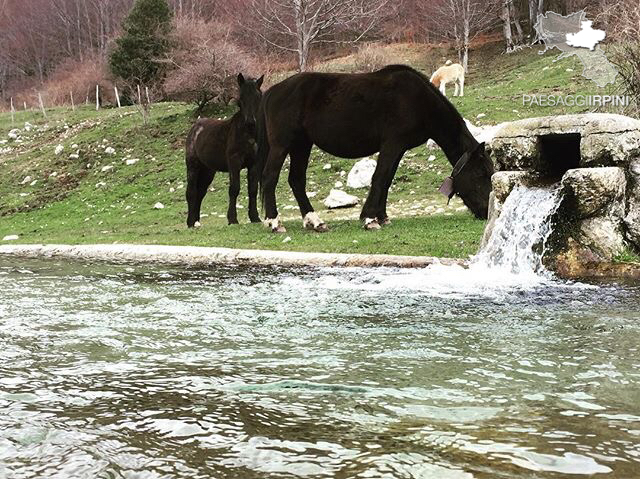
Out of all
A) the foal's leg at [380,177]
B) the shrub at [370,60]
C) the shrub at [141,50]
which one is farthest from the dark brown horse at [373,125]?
Result: the shrub at [370,60]

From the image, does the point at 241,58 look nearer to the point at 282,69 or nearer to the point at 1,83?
the point at 282,69

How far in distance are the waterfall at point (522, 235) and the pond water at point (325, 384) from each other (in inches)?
47.8

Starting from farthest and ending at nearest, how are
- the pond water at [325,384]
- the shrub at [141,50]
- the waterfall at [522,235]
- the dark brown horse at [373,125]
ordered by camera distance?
the shrub at [141,50], the dark brown horse at [373,125], the waterfall at [522,235], the pond water at [325,384]

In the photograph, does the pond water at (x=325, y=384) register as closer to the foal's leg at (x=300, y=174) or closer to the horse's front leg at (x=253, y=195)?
the foal's leg at (x=300, y=174)

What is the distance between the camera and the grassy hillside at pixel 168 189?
32.1 ft

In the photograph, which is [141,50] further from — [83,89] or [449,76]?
[83,89]

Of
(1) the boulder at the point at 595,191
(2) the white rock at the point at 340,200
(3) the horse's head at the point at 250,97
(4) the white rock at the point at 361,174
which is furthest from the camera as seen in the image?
(4) the white rock at the point at 361,174

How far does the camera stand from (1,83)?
215ft

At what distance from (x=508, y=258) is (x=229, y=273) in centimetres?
317

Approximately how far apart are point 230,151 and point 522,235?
22.8 feet

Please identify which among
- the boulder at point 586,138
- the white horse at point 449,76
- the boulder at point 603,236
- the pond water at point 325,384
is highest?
the white horse at point 449,76

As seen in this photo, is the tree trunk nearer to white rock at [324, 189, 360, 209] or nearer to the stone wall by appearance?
white rock at [324, 189, 360, 209]

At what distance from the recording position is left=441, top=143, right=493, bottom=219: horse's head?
10047mm

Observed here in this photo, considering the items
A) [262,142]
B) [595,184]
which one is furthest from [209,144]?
[595,184]
